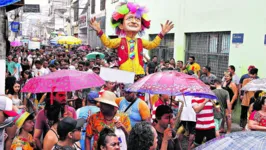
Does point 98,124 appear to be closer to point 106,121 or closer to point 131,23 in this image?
Result: point 106,121

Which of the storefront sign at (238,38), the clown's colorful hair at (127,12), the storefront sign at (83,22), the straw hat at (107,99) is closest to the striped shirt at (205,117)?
the straw hat at (107,99)

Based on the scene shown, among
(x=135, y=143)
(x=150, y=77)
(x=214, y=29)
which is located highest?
(x=214, y=29)

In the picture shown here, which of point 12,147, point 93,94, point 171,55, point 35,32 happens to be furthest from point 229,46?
point 35,32

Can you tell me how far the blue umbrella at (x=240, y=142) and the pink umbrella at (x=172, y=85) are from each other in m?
1.38

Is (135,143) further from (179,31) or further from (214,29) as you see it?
(179,31)

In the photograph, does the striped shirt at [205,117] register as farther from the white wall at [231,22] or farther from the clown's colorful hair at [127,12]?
the white wall at [231,22]

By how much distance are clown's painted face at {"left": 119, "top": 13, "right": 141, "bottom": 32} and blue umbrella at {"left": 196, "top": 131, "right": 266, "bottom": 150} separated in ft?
16.7

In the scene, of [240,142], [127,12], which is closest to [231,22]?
[127,12]

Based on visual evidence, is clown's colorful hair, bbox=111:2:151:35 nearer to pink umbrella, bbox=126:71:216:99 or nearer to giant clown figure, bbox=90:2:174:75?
giant clown figure, bbox=90:2:174:75

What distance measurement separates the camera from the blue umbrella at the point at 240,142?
243cm

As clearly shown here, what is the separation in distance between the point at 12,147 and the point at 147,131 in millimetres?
1735

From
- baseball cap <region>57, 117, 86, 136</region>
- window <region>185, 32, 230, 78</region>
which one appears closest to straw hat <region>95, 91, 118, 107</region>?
baseball cap <region>57, 117, 86, 136</region>

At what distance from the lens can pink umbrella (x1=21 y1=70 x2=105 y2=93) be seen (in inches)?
181

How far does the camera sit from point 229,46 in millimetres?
13023
